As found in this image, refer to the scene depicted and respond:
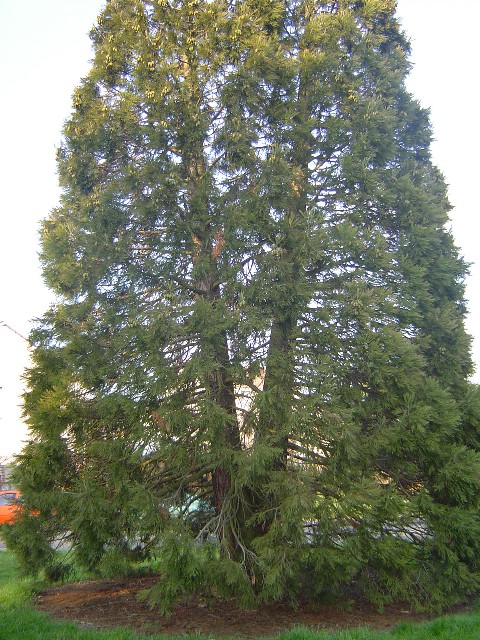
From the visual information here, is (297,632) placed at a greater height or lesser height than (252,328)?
lesser

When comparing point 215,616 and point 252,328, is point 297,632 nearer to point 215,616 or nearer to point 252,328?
point 215,616

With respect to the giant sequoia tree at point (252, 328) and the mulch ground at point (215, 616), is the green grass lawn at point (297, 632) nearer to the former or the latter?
the mulch ground at point (215, 616)

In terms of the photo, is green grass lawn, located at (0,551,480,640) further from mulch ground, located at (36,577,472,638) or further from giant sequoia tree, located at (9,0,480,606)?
giant sequoia tree, located at (9,0,480,606)

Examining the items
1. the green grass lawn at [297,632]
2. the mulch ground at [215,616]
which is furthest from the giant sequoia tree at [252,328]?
the green grass lawn at [297,632]

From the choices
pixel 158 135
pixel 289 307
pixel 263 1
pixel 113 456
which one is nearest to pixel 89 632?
pixel 113 456

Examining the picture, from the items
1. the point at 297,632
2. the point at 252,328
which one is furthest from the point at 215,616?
the point at 252,328

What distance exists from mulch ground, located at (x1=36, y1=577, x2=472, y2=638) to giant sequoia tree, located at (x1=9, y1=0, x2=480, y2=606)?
13.2 inches

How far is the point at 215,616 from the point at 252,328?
130 inches

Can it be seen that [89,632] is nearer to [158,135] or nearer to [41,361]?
[41,361]

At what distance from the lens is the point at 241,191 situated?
6949 millimetres

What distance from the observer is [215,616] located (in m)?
6.47

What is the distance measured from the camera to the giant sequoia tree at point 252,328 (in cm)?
606

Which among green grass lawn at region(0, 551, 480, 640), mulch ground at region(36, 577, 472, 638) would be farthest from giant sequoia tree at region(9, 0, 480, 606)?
green grass lawn at region(0, 551, 480, 640)

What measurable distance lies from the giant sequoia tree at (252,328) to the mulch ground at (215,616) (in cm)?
34
